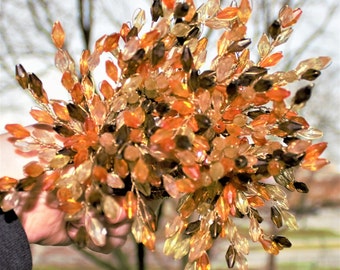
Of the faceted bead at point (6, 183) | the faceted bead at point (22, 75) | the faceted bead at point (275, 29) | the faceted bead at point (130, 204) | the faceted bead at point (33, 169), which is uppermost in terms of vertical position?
the faceted bead at point (22, 75)

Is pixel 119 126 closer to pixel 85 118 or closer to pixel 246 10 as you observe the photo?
pixel 85 118

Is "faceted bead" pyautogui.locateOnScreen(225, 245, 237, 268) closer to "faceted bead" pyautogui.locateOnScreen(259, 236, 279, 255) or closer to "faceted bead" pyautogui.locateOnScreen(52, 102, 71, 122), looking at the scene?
"faceted bead" pyautogui.locateOnScreen(259, 236, 279, 255)

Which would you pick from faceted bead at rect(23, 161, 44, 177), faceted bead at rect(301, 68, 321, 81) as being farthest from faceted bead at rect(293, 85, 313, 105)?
faceted bead at rect(23, 161, 44, 177)

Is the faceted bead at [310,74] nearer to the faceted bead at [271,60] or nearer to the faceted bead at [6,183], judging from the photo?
the faceted bead at [271,60]

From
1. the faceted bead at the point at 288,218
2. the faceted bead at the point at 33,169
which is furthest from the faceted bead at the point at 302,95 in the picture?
the faceted bead at the point at 33,169

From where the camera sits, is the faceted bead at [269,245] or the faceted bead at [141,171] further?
the faceted bead at [269,245]

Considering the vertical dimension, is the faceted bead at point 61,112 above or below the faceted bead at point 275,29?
below

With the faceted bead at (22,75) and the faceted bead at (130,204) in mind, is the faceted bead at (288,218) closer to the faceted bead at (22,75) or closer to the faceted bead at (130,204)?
the faceted bead at (130,204)

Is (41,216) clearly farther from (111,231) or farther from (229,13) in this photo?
(229,13)

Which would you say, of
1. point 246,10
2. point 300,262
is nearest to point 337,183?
point 300,262
